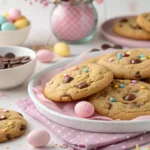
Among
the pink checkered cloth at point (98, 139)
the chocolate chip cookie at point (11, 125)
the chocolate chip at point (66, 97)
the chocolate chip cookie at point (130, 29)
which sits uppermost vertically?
the chocolate chip at point (66, 97)

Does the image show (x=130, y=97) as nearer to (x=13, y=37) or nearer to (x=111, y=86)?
(x=111, y=86)

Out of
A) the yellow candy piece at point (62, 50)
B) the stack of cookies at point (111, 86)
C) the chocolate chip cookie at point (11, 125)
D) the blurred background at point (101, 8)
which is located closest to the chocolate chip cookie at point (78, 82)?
the stack of cookies at point (111, 86)

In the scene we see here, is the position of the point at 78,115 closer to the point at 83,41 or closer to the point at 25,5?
the point at 83,41

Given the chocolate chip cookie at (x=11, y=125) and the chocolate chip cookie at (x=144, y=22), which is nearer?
the chocolate chip cookie at (x=11, y=125)

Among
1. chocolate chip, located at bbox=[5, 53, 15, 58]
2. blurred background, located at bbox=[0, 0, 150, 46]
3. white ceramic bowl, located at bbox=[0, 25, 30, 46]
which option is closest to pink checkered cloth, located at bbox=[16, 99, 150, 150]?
chocolate chip, located at bbox=[5, 53, 15, 58]

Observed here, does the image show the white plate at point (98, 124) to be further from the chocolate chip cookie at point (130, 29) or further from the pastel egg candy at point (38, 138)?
the chocolate chip cookie at point (130, 29)

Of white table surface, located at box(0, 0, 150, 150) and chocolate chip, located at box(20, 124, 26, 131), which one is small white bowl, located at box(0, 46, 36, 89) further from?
chocolate chip, located at box(20, 124, 26, 131)

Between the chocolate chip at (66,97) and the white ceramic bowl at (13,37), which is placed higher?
the chocolate chip at (66,97)

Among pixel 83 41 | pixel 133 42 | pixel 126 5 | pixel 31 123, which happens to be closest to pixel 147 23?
pixel 133 42
